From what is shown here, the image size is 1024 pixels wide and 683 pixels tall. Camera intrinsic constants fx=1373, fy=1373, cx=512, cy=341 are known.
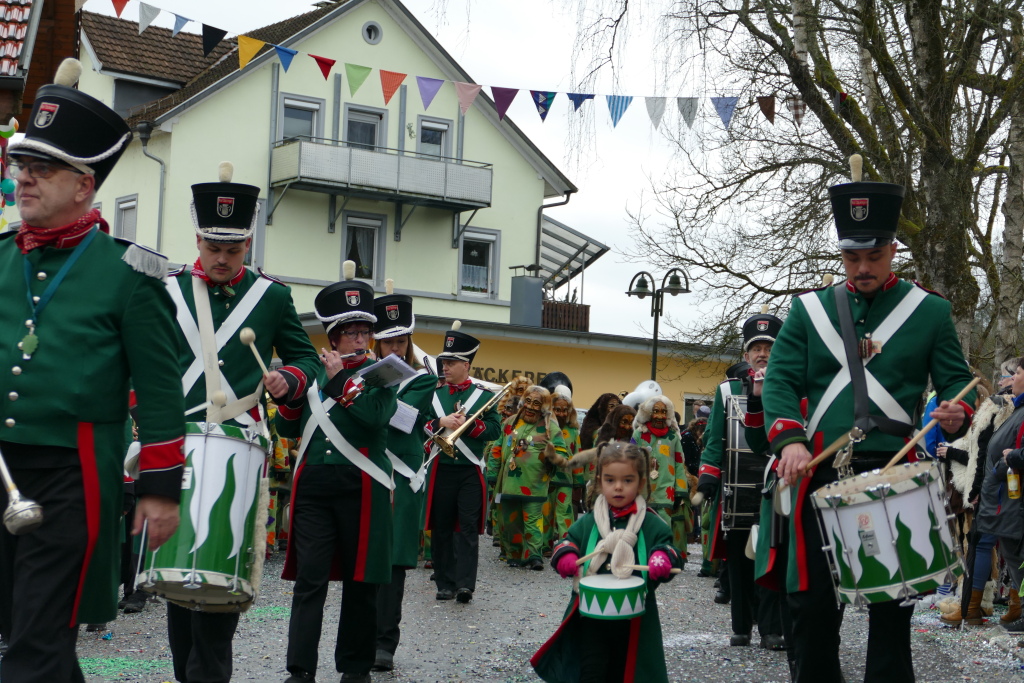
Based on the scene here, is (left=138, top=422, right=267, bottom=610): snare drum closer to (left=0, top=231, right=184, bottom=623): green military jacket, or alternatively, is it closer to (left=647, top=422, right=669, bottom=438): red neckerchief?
(left=0, top=231, right=184, bottom=623): green military jacket

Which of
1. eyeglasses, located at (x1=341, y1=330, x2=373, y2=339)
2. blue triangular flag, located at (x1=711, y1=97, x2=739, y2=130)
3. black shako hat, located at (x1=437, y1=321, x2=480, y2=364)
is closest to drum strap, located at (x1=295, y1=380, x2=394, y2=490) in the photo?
eyeglasses, located at (x1=341, y1=330, x2=373, y2=339)

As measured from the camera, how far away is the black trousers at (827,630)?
5.48m

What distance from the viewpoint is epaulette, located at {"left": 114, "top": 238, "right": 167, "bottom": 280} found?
430 cm

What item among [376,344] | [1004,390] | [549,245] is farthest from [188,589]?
[549,245]

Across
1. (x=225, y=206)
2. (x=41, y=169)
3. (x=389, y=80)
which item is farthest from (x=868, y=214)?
(x=389, y=80)

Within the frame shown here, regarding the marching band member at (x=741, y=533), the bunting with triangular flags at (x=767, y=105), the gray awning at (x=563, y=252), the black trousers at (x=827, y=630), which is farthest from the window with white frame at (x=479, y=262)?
the black trousers at (x=827, y=630)

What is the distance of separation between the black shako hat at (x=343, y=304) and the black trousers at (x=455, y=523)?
5114mm

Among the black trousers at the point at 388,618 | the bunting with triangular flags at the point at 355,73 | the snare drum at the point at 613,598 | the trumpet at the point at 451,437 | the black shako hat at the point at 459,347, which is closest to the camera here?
the snare drum at the point at 613,598

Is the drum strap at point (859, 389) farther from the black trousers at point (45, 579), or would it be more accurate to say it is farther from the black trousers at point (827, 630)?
the black trousers at point (45, 579)

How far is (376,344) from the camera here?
8.98m

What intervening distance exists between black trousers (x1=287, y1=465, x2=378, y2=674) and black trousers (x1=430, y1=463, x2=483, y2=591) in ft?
15.5

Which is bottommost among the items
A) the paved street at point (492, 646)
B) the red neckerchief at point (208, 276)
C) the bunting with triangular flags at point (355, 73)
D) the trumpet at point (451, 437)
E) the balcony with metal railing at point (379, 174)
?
the paved street at point (492, 646)

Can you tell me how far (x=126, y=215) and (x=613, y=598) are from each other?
92.6 feet

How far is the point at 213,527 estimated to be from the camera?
5047 mm
